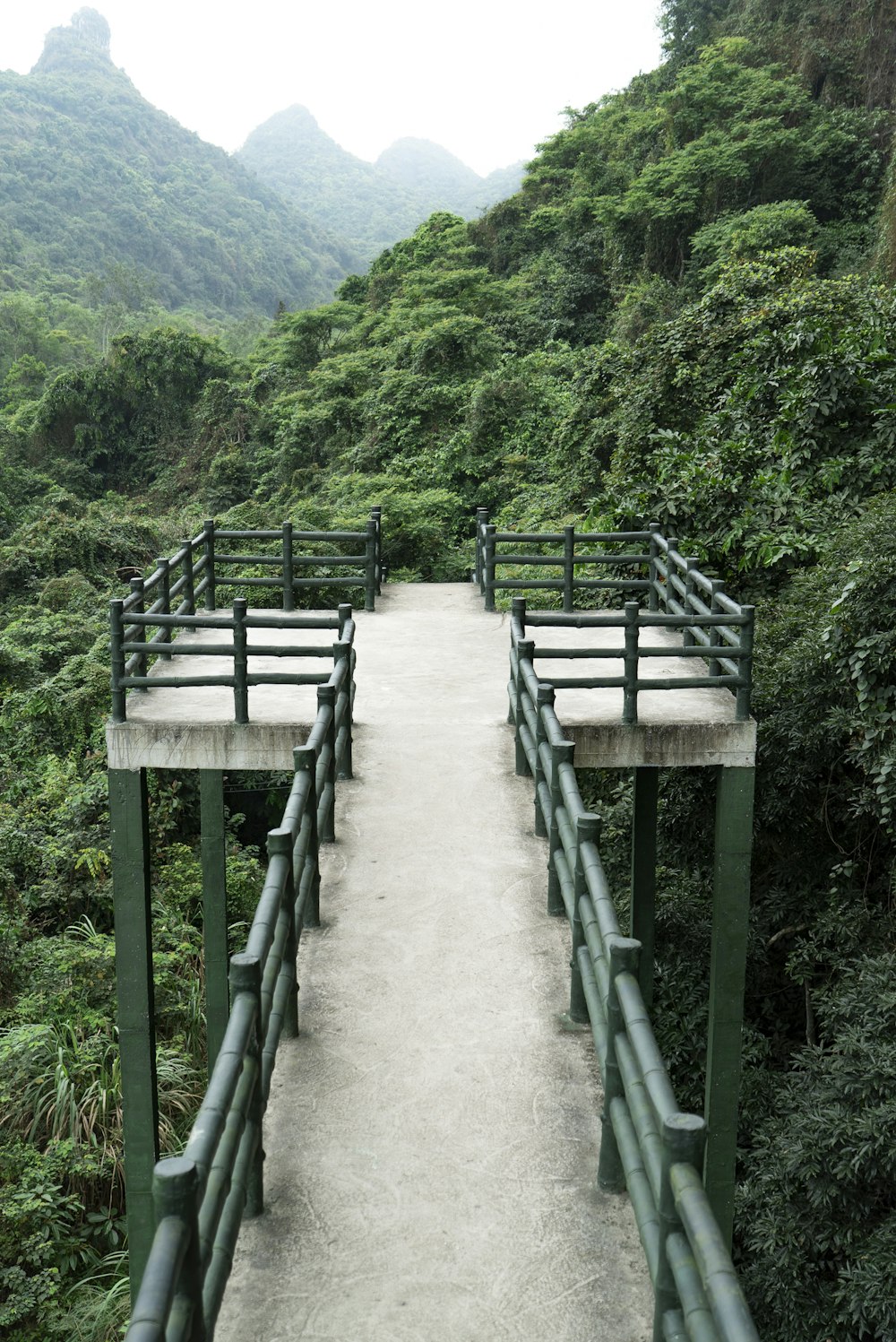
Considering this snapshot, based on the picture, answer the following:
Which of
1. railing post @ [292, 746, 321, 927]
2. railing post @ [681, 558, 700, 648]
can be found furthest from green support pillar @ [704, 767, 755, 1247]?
railing post @ [292, 746, 321, 927]

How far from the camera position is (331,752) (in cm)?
636

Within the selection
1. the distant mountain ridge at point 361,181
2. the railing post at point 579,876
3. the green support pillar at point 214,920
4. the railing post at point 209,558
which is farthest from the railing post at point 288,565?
the distant mountain ridge at point 361,181

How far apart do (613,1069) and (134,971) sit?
4.68 m

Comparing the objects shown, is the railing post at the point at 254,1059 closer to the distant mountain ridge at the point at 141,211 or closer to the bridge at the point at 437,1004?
the bridge at the point at 437,1004

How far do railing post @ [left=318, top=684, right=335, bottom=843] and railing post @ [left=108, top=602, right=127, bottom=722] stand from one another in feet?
6.03

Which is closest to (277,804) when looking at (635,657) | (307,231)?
(635,657)

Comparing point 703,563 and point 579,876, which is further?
point 703,563

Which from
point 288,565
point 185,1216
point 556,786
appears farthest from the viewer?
point 288,565

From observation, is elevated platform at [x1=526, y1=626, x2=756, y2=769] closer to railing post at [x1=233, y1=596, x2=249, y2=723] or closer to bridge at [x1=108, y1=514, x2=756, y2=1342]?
bridge at [x1=108, y1=514, x2=756, y2=1342]

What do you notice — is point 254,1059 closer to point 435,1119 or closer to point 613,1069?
point 435,1119

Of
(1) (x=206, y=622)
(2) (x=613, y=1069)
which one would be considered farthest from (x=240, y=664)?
(2) (x=613, y=1069)

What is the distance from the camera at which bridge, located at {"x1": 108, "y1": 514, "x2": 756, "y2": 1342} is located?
3.43 metres

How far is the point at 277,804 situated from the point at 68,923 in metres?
4.46

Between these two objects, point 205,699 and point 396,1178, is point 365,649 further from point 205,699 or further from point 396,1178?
point 396,1178
